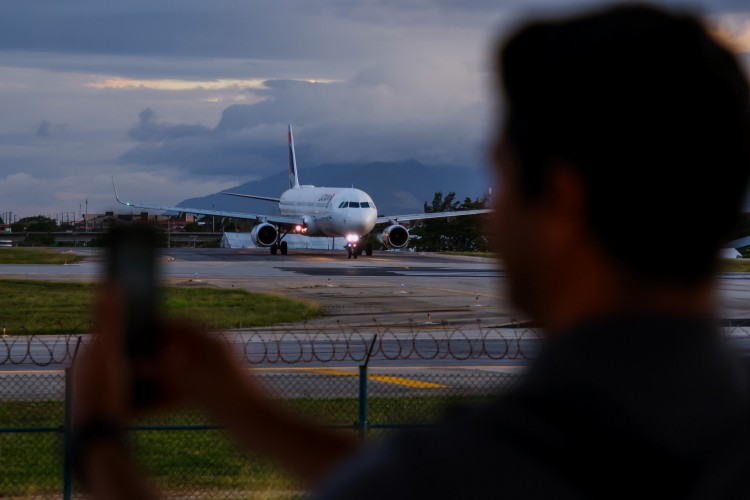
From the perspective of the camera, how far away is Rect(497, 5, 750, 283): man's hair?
1.69 meters

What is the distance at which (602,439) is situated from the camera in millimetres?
1588

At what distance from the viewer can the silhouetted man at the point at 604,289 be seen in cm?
158

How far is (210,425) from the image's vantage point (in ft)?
43.5

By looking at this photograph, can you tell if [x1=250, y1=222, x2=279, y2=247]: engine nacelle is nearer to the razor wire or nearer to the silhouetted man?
the razor wire

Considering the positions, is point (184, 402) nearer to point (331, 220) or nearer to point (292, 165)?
point (331, 220)

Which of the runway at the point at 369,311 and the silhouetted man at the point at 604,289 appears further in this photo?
the runway at the point at 369,311

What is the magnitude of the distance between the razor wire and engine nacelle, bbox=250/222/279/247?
41230mm

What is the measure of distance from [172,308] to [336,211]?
113ft

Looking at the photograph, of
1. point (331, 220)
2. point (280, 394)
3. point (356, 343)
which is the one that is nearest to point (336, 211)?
point (331, 220)

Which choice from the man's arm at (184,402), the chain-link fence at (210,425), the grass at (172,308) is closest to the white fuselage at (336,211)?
the grass at (172,308)

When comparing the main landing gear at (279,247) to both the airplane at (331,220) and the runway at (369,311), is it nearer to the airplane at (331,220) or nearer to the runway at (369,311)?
the airplane at (331,220)

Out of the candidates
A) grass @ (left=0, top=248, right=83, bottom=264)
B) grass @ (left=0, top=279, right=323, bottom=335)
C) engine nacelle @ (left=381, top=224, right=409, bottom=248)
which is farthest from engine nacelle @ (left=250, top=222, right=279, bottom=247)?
grass @ (left=0, top=279, right=323, bottom=335)

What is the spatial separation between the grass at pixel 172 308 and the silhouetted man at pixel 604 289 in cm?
2685

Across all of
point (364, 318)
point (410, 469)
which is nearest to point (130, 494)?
point (410, 469)
